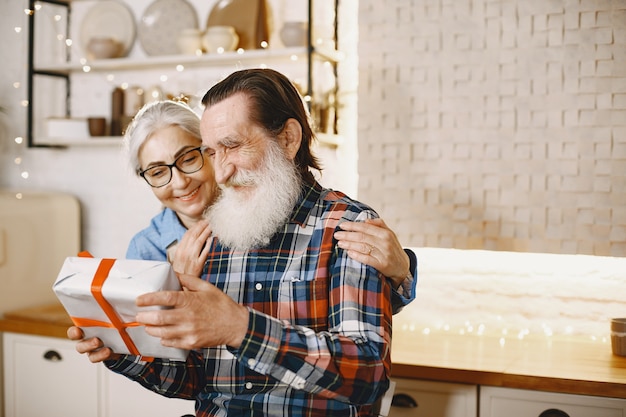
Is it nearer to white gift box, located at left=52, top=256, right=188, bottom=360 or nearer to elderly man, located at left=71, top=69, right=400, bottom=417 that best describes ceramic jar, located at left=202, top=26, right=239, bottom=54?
elderly man, located at left=71, top=69, right=400, bottom=417

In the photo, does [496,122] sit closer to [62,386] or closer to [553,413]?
[553,413]

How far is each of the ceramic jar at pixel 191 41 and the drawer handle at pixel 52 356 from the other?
4.33 feet

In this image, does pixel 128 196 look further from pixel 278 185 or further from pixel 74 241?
pixel 278 185

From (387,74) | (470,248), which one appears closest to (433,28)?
(387,74)

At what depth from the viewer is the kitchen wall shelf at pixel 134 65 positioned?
2.89 metres

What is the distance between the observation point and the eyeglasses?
2.30m

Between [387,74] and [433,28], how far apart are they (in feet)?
0.80

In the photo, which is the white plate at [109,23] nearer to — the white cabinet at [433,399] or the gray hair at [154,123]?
the gray hair at [154,123]

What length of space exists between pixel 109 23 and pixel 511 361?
2.30 meters

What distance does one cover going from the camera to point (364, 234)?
1.73m

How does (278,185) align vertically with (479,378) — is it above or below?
above

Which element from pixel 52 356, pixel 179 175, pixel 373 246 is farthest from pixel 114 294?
pixel 52 356

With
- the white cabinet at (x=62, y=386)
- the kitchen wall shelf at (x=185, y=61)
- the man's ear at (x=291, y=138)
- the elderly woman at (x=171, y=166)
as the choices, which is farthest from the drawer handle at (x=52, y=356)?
the man's ear at (x=291, y=138)

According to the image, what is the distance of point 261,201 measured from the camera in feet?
5.93
